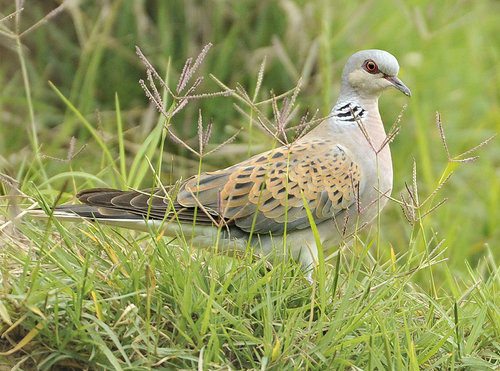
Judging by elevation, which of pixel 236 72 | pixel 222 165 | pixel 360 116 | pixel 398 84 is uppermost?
pixel 398 84

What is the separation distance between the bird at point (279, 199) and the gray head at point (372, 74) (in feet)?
0.58

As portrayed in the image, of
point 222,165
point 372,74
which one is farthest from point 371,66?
point 222,165

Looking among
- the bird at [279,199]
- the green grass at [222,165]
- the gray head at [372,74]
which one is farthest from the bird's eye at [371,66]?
the green grass at [222,165]

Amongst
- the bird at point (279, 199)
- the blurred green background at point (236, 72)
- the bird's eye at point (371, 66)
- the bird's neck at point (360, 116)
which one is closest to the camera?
the bird at point (279, 199)

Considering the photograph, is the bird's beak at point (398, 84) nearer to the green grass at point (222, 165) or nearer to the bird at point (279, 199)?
the bird at point (279, 199)

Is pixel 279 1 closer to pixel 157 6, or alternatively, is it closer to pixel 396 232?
pixel 157 6

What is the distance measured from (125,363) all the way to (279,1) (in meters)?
4.04

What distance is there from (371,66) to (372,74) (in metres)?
0.04

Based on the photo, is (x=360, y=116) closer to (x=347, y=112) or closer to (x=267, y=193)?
(x=347, y=112)

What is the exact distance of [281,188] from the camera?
4062 millimetres

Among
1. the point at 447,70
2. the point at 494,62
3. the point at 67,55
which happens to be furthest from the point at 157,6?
the point at 494,62

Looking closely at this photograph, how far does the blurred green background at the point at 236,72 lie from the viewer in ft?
20.9

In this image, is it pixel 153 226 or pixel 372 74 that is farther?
pixel 372 74

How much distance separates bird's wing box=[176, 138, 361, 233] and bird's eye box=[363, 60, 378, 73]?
0.50 meters
